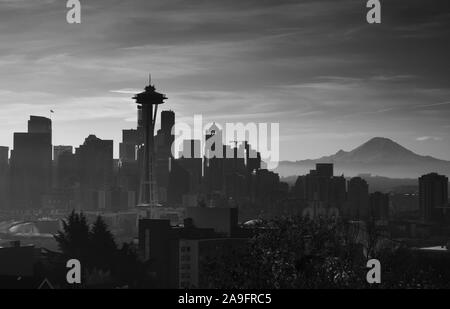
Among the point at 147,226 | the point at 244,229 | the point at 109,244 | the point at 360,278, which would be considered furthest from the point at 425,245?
the point at 360,278

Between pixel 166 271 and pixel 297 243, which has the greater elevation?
pixel 297 243

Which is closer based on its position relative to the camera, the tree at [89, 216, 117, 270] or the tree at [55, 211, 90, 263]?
the tree at [89, 216, 117, 270]

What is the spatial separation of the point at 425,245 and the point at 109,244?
130m

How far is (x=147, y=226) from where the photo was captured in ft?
326

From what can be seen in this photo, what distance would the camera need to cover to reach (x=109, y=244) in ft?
277

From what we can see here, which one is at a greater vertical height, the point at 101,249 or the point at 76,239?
the point at 76,239

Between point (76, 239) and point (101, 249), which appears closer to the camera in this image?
point (101, 249)

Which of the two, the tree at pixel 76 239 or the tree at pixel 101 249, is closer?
the tree at pixel 101 249

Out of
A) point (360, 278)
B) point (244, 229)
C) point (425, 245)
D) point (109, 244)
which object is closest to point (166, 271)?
point (109, 244)
